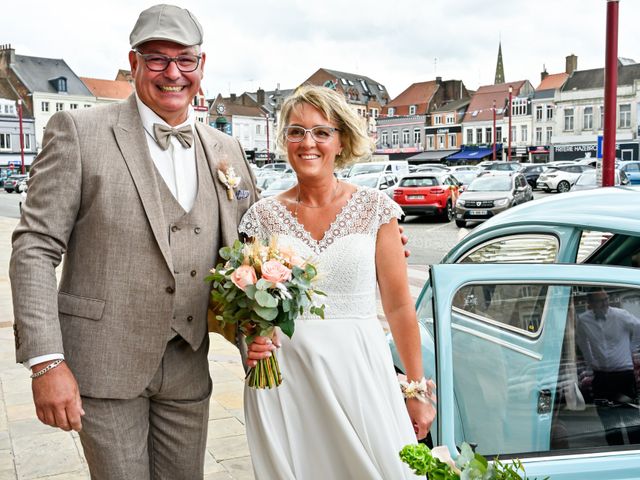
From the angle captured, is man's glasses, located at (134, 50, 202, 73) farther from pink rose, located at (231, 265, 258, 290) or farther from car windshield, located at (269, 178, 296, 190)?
car windshield, located at (269, 178, 296, 190)

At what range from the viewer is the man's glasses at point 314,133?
2.61 metres

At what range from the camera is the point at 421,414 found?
255cm

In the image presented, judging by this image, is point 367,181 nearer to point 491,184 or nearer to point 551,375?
point 491,184

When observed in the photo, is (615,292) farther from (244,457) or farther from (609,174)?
(609,174)

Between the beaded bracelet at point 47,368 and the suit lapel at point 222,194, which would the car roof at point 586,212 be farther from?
the beaded bracelet at point 47,368

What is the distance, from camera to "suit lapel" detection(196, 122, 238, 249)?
2.48 m

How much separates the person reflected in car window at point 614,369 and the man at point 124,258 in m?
1.35

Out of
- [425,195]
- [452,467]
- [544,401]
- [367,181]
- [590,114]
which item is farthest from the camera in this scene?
[590,114]

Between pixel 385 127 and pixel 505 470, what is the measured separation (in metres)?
79.7

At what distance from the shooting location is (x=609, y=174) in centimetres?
804

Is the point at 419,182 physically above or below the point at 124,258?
above

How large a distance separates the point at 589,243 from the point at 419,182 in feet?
60.5

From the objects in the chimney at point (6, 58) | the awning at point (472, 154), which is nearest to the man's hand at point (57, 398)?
the awning at point (472, 154)

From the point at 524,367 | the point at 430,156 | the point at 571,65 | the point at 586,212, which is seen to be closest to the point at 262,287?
the point at 524,367
